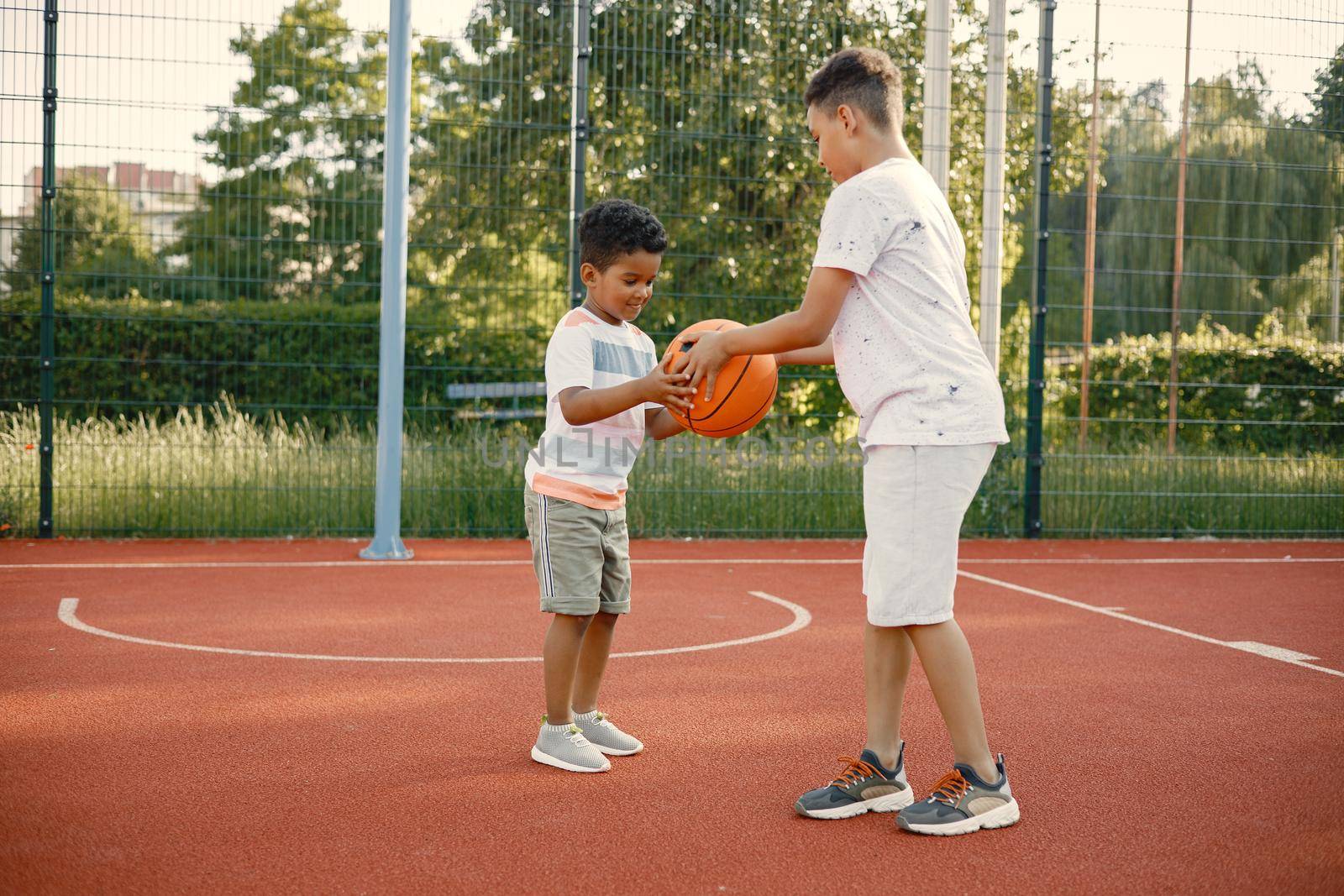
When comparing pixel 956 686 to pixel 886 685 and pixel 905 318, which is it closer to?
pixel 886 685

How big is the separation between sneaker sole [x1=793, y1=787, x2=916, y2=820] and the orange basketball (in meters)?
0.95

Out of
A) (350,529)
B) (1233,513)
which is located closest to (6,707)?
(350,529)

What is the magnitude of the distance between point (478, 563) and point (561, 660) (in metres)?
4.00

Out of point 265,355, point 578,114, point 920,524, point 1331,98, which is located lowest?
point 920,524

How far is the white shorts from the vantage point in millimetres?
2797

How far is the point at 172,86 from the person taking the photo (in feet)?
25.0

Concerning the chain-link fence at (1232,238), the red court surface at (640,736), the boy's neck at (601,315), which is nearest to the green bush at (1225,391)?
the chain-link fence at (1232,238)

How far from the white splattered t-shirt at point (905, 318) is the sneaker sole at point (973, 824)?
0.83 metres

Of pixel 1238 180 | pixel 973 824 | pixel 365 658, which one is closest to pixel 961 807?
pixel 973 824

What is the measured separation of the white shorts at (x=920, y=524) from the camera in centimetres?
280

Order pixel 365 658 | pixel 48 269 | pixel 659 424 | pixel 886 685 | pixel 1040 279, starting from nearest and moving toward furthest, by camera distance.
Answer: pixel 886 685
pixel 659 424
pixel 365 658
pixel 48 269
pixel 1040 279

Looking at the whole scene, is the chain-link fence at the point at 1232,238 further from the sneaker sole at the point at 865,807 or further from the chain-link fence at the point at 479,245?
the sneaker sole at the point at 865,807

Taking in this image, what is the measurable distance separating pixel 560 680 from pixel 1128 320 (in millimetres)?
15710

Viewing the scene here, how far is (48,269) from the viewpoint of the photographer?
779cm
